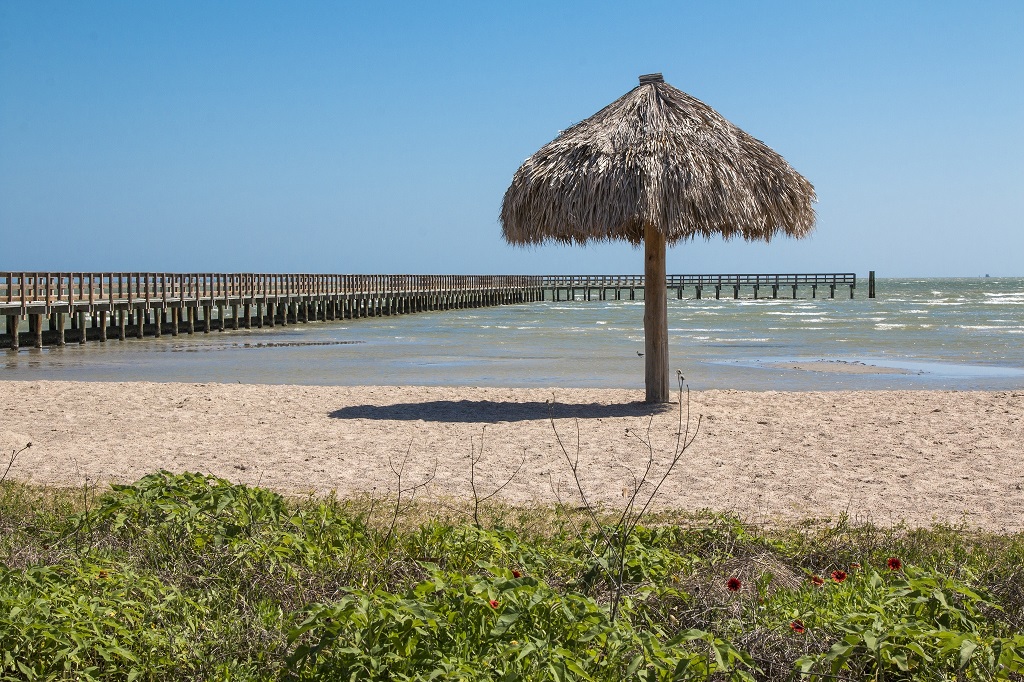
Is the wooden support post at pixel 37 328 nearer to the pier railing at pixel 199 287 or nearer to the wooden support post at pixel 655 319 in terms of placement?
the pier railing at pixel 199 287

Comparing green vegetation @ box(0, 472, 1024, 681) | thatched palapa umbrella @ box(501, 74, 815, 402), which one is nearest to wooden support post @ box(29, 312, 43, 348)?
thatched palapa umbrella @ box(501, 74, 815, 402)

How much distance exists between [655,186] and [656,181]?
65 millimetres

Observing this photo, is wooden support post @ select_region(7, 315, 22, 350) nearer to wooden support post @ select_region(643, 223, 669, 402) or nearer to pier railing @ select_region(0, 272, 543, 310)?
pier railing @ select_region(0, 272, 543, 310)

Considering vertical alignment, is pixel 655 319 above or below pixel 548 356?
above

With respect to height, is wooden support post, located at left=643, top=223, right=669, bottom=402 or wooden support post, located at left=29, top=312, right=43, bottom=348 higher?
wooden support post, located at left=643, top=223, right=669, bottom=402

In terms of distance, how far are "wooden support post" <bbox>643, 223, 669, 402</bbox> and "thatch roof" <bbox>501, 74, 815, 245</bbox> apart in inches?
12.5

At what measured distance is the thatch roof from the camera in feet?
37.4

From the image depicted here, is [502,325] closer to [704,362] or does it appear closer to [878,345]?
[878,345]

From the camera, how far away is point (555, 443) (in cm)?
942

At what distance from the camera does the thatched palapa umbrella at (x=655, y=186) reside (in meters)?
11.4

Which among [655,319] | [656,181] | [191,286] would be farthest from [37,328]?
[656,181]

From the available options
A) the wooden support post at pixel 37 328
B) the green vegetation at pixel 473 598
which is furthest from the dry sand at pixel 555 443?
the wooden support post at pixel 37 328

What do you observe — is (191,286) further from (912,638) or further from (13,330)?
(912,638)

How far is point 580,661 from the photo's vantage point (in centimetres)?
321
